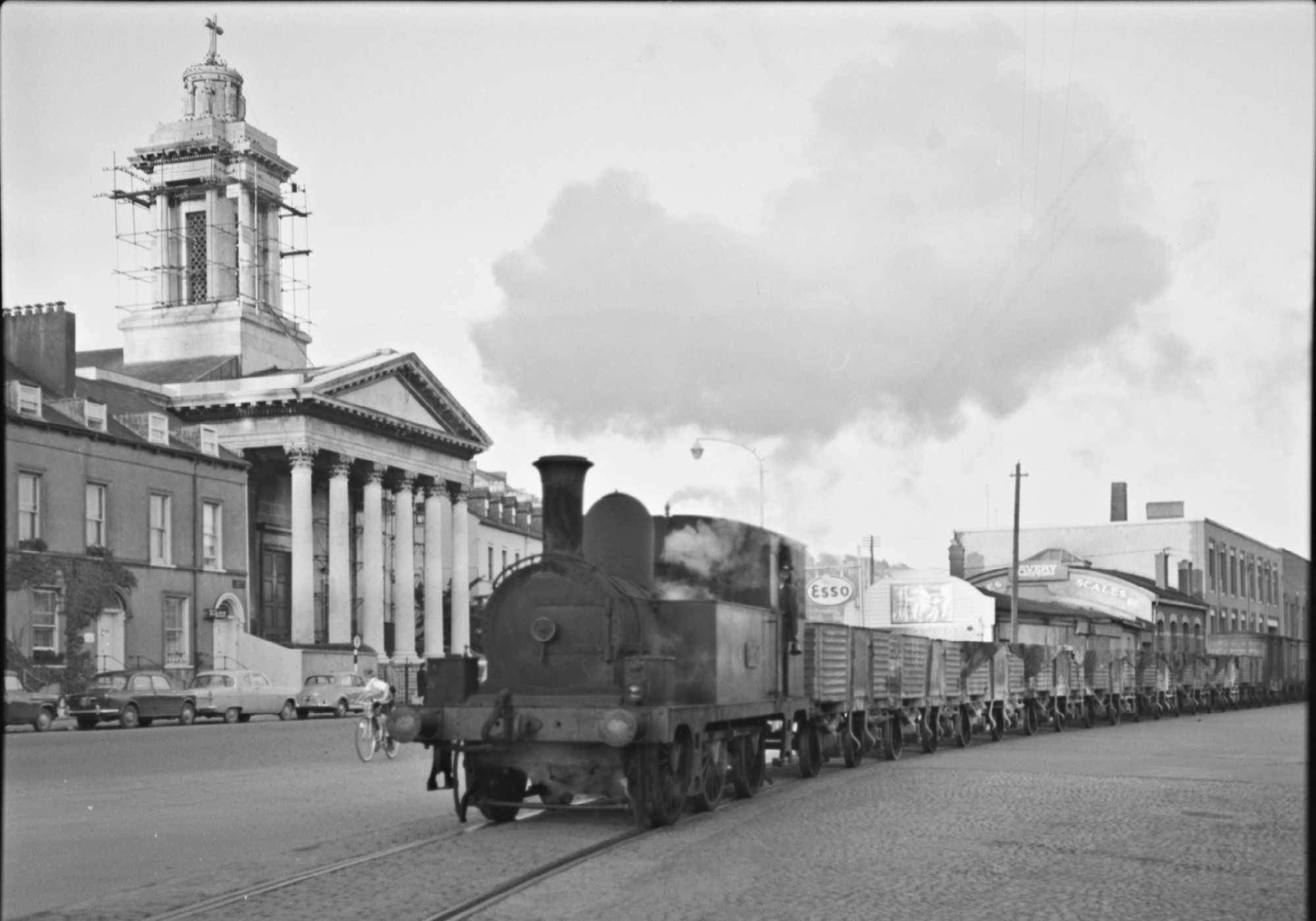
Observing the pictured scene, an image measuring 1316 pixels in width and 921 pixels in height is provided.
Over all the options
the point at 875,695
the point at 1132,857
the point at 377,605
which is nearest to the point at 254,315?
the point at 377,605

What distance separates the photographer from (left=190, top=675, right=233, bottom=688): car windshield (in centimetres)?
4056

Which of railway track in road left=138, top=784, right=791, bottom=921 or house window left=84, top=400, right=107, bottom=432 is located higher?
house window left=84, top=400, right=107, bottom=432

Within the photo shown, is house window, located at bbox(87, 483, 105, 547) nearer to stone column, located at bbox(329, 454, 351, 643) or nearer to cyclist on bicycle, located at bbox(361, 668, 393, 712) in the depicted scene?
stone column, located at bbox(329, 454, 351, 643)

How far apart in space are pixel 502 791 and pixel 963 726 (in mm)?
15230

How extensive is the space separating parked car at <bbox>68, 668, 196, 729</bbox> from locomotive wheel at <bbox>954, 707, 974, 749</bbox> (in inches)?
812

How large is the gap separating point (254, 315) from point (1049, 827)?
197ft

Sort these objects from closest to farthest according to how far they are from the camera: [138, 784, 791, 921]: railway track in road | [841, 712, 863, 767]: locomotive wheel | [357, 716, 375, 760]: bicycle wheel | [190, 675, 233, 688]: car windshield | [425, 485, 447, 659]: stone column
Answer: [138, 784, 791, 921]: railway track in road → [841, 712, 863, 767]: locomotive wheel → [357, 716, 375, 760]: bicycle wheel → [190, 675, 233, 688]: car windshield → [425, 485, 447, 659]: stone column

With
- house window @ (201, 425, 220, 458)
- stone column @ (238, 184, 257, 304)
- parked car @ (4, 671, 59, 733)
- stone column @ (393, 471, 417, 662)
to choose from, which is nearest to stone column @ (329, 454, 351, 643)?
stone column @ (393, 471, 417, 662)

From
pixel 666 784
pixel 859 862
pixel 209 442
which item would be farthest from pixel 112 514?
pixel 859 862

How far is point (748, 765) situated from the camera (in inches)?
628

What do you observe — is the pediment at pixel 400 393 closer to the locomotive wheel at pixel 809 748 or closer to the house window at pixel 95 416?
the house window at pixel 95 416

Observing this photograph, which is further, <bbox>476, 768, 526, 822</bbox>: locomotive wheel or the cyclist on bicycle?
the cyclist on bicycle

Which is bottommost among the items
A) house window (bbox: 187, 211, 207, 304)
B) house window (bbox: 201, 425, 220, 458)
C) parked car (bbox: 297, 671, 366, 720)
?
parked car (bbox: 297, 671, 366, 720)

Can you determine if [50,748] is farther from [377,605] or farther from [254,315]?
[254,315]
